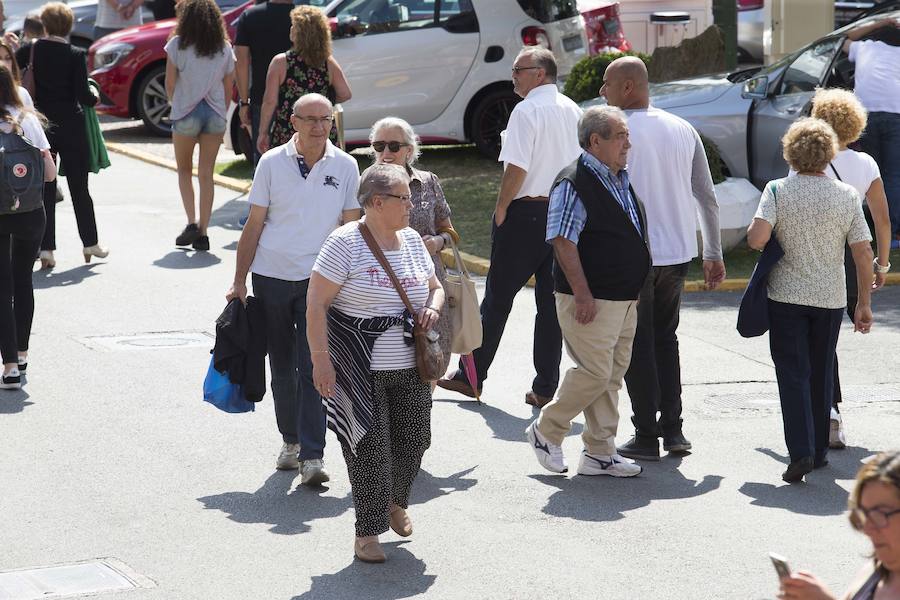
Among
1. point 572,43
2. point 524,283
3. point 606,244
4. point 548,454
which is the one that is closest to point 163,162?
point 572,43

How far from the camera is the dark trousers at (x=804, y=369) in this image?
22.4 ft

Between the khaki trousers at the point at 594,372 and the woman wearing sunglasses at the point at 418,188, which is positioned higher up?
the woman wearing sunglasses at the point at 418,188

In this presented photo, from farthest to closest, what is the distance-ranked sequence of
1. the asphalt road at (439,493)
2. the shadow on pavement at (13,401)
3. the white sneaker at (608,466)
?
the shadow on pavement at (13,401)
the white sneaker at (608,466)
the asphalt road at (439,493)

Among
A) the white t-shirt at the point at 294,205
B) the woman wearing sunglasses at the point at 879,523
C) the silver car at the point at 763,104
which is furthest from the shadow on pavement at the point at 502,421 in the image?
the silver car at the point at 763,104

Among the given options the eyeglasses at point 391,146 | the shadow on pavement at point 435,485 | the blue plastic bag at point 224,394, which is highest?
the eyeglasses at point 391,146

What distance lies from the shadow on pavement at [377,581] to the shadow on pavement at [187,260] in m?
6.31

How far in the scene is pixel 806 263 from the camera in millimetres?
6777

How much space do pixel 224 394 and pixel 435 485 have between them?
3.48 ft

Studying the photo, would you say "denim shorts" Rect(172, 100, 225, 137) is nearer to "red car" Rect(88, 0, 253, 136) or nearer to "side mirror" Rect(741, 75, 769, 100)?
"side mirror" Rect(741, 75, 769, 100)

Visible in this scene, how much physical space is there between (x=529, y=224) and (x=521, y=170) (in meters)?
0.34

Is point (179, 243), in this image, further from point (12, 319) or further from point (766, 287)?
point (766, 287)

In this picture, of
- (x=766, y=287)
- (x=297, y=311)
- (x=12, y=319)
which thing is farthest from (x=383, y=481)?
(x=12, y=319)

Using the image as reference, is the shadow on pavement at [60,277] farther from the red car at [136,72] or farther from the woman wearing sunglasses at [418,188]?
the red car at [136,72]

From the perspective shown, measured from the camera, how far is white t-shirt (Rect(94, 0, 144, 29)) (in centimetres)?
2303
